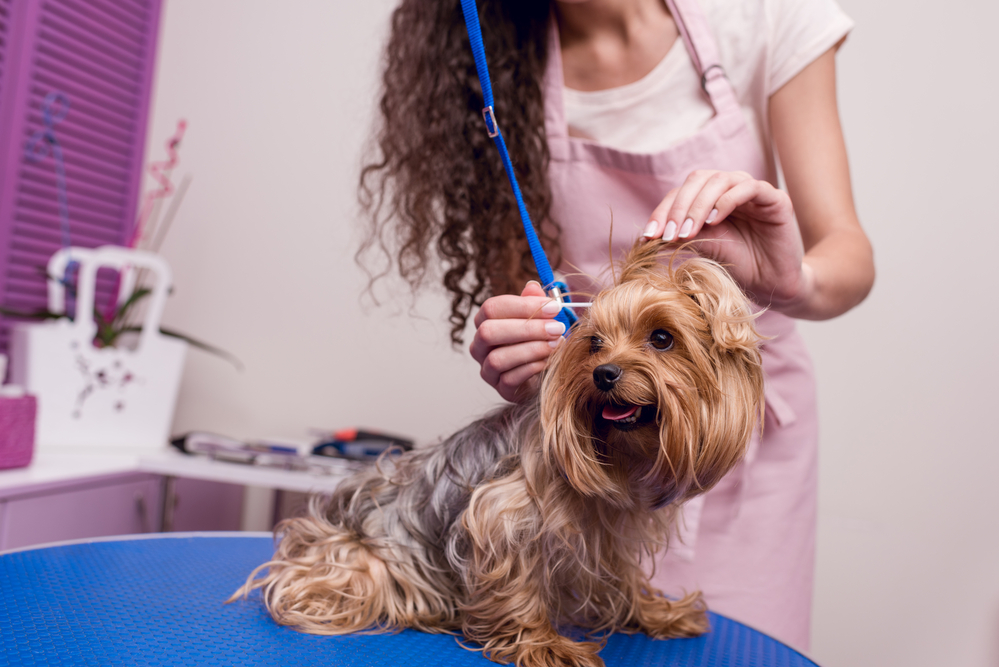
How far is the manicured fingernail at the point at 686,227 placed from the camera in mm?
765

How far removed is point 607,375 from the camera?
2.26 ft

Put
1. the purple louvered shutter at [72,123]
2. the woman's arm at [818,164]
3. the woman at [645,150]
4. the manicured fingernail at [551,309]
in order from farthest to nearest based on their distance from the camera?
the purple louvered shutter at [72,123], the woman at [645,150], the woman's arm at [818,164], the manicured fingernail at [551,309]

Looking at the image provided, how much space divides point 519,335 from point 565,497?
0.18 m

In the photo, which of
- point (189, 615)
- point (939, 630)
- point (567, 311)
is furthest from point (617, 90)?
point (939, 630)

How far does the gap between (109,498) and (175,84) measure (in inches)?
59.6

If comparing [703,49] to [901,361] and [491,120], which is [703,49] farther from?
[901,361]

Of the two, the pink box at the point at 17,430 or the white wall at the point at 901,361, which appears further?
the white wall at the point at 901,361

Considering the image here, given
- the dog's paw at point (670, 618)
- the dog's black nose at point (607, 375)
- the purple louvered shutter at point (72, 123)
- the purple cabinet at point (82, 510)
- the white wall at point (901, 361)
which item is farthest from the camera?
the purple louvered shutter at point (72, 123)

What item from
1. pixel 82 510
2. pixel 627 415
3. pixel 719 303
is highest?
pixel 719 303

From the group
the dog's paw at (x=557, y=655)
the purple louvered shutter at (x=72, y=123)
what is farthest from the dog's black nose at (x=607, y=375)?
the purple louvered shutter at (x=72, y=123)

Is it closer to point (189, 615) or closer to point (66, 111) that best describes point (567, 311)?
point (189, 615)

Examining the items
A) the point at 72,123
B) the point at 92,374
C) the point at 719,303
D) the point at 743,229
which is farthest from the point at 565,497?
the point at 72,123

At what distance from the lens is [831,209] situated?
3.71 ft

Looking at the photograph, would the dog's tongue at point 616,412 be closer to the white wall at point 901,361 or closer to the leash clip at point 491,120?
the leash clip at point 491,120
